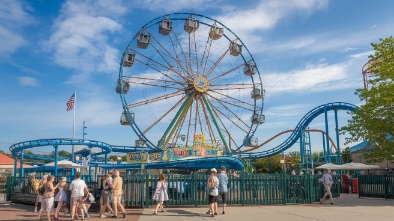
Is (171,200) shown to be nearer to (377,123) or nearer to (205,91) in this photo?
(377,123)

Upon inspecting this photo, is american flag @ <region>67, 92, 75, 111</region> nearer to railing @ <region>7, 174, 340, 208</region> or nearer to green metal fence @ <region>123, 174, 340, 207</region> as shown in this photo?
railing @ <region>7, 174, 340, 208</region>

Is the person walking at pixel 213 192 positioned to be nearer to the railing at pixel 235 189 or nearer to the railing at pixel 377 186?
the railing at pixel 235 189

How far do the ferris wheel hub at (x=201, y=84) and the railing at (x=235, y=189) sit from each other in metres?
18.0

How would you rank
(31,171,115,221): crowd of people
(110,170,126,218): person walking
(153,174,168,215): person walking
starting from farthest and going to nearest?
1. (153,174,168,215): person walking
2. (110,170,126,218): person walking
3. (31,171,115,221): crowd of people

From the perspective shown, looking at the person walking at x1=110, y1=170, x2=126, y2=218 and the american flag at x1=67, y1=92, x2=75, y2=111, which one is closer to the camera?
the person walking at x1=110, y1=170, x2=126, y2=218

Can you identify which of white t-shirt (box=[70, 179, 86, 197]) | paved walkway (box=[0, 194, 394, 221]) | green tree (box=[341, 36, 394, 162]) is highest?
green tree (box=[341, 36, 394, 162])

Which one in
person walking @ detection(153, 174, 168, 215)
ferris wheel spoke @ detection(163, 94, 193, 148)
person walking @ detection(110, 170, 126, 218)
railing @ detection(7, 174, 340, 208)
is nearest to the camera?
person walking @ detection(110, 170, 126, 218)

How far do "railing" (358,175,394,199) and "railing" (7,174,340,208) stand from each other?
323 cm

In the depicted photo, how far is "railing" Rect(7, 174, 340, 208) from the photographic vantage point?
45.9 feet

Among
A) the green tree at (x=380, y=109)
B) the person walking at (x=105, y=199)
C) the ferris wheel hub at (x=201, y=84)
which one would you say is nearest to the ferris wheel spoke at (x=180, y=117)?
the ferris wheel hub at (x=201, y=84)

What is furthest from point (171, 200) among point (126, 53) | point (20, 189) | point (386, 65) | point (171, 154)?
point (126, 53)

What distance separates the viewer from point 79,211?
12.1 m

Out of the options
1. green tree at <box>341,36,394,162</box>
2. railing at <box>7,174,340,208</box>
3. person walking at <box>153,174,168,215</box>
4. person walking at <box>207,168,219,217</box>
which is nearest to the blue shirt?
person walking at <box>207,168,219,217</box>

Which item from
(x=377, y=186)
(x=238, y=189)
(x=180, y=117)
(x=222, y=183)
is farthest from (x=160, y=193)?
(x=180, y=117)
